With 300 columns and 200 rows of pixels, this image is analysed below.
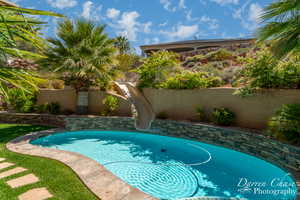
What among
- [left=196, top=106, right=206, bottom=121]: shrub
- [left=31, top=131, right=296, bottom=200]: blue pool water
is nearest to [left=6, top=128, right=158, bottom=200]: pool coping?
[left=31, top=131, right=296, bottom=200]: blue pool water

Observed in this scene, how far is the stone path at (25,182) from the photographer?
304 centimetres

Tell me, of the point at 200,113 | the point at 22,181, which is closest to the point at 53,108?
the point at 22,181

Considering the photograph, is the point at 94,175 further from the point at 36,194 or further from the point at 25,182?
the point at 25,182

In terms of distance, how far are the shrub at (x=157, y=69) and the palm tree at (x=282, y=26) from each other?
694 cm

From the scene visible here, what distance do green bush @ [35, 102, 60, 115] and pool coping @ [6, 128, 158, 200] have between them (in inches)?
176

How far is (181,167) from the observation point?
17.1 ft

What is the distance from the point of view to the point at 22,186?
11.0ft

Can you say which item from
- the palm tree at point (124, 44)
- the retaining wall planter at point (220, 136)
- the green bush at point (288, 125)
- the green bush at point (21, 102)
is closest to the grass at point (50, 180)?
the retaining wall planter at point (220, 136)

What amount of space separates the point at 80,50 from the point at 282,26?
863cm

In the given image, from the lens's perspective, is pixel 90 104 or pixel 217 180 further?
pixel 90 104

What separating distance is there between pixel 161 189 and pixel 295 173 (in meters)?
3.45

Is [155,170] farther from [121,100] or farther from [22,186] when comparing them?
[121,100]

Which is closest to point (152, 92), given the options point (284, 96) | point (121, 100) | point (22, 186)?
point (121, 100)

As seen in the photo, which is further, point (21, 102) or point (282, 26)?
point (21, 102)
